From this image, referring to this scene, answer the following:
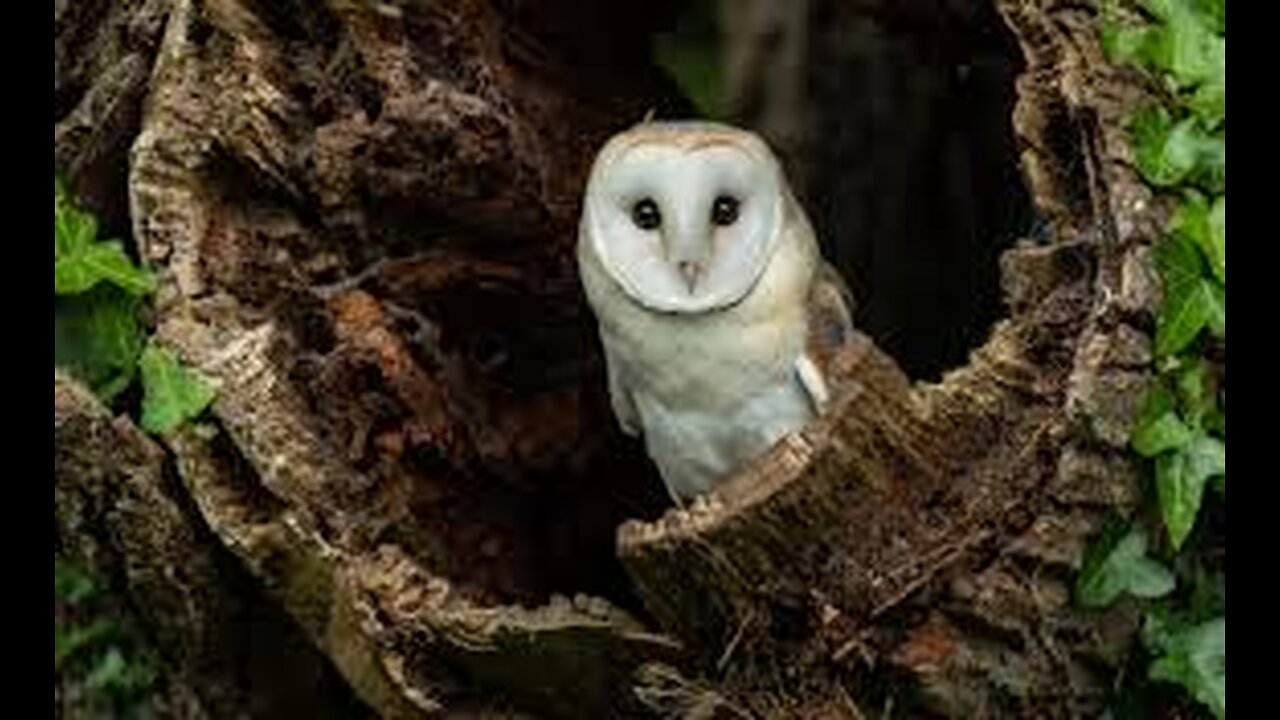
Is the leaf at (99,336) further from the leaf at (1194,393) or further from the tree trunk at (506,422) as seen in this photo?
the leaf at (1194,393)

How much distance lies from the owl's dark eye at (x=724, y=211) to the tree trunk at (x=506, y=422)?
0.36 m

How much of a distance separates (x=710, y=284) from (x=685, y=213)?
0.12m

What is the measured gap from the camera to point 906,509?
296cm

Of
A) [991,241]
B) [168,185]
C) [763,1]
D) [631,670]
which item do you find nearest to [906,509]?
[631,670]

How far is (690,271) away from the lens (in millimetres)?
3354

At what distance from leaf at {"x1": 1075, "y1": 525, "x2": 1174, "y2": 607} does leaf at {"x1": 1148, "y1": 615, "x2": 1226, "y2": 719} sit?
0.06m

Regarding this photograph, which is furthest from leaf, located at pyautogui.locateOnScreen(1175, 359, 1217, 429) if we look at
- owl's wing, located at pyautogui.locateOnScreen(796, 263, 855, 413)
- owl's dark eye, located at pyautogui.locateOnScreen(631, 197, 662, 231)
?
owl's dark eye, located at pyautogui.locateOnScreen(631, 197, 662, 231)

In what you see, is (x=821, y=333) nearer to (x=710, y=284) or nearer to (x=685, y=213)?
(x=710, y=284)

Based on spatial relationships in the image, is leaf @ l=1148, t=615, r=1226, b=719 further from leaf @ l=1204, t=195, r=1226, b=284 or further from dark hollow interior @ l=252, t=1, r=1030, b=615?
dark hollow interior @ l=252, t=1, r=1030, b=615

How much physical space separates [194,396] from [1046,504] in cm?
107

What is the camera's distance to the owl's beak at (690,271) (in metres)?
3.34

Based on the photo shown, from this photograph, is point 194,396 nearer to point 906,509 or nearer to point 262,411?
point 262,411

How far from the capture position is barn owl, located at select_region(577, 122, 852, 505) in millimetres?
3336

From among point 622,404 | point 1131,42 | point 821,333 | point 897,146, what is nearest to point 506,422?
point 622,404
